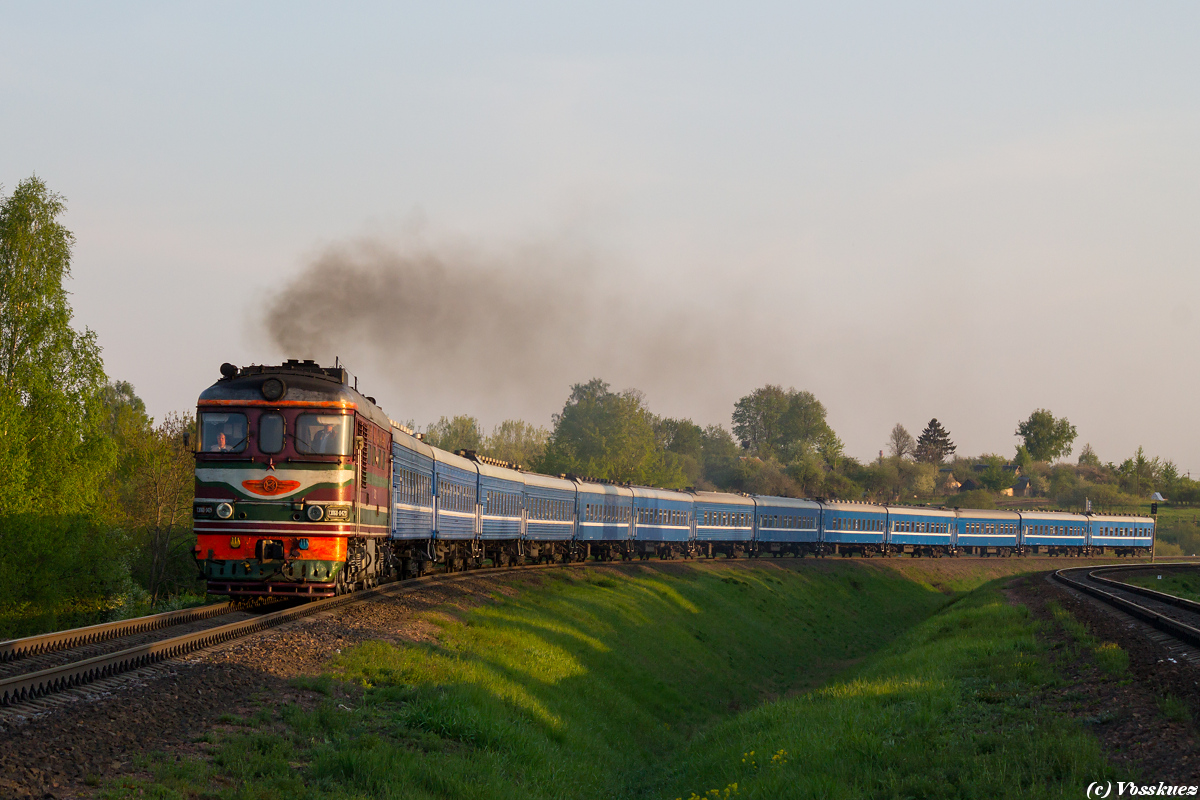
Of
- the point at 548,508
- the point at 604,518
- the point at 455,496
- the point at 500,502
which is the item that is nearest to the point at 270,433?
the point at 455,496

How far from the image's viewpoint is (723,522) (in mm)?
59031

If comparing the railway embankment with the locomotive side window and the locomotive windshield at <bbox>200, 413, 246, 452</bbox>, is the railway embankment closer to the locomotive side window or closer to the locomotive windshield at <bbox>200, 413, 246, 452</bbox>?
the locomotive side window

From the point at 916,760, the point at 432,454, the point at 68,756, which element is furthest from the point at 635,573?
the point at 68,756

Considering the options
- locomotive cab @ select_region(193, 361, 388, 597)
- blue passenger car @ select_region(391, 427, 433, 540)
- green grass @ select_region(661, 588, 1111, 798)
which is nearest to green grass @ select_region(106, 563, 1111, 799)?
green grass @ select_region(661, 588, 1111, 798)

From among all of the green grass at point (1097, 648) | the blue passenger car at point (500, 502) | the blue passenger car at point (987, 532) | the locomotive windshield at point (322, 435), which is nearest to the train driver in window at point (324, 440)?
the locomotive windshield at point (322, 435)

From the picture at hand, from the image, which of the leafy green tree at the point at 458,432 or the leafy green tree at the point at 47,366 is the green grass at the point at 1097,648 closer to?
the leafy green tree at the point at 47,366

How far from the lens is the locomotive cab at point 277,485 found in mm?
17250

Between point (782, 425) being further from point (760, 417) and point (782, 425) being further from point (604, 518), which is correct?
point (604, 518)

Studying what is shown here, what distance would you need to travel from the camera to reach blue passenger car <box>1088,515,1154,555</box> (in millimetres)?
84688

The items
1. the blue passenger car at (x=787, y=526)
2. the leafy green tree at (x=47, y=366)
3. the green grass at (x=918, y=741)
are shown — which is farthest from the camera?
the blue passenger car at (x=787, y=526)

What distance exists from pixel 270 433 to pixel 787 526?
163ft

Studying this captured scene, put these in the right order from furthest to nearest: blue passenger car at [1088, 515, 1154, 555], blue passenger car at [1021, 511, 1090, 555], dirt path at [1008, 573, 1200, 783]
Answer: blue passenger car at [1088, 515, 1154, 555] → blue passenger car at [1021, 511, 1090, 555] → dirt path at [1008, 573, 1200, 783]

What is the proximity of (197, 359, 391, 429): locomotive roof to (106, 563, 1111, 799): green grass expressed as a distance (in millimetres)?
4728

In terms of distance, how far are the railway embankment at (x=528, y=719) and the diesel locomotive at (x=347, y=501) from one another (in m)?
1.49
